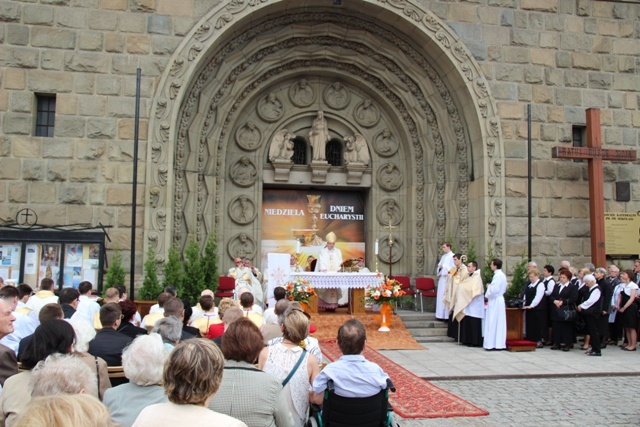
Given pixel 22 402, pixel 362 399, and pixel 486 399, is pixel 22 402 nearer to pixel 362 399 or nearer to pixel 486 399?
pixel 362 399

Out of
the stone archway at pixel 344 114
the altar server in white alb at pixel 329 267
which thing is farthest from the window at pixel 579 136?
the altar server in white alb at pixel 329 267

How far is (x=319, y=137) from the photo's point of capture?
16.8 meters

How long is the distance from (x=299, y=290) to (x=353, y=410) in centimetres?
870

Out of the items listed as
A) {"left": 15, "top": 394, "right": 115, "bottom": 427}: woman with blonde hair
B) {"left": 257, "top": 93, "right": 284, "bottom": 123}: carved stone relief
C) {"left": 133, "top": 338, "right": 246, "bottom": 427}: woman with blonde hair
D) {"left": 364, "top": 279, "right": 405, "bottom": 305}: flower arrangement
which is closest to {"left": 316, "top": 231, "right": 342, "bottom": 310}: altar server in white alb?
{"left": 364, "top": 279, "right": 405, "bottom": 305}: flower arrangement

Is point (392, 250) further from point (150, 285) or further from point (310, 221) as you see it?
point (150, 285)

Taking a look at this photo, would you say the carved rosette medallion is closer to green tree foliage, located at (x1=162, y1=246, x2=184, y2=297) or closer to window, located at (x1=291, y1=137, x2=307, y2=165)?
window, located at (x1=291, y1=137, x2=307, y2=165)

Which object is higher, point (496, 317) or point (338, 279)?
point (338, 279)

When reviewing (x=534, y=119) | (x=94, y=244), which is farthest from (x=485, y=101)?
(x=94, y=244)

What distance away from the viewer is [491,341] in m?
12.8

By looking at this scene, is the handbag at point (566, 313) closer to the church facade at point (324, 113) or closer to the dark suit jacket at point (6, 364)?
the church facade at point (324, 113)

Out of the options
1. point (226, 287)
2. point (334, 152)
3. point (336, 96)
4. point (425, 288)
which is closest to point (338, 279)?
point (226, 287)

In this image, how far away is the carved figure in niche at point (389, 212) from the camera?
1727 centimetres

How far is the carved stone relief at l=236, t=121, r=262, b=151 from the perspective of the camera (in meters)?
16.4

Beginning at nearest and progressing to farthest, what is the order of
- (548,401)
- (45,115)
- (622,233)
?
(548,401) < (45,115) < (622,233)
